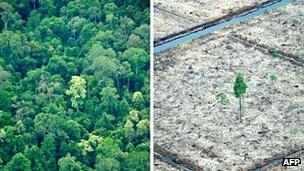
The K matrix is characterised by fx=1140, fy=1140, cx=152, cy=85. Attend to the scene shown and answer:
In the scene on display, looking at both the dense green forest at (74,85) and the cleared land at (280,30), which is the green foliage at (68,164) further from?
the cleared land at (280,30)

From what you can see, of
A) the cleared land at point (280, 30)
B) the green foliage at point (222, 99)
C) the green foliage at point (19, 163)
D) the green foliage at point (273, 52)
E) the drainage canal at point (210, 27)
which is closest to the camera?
the green foliage at point (19, 163)

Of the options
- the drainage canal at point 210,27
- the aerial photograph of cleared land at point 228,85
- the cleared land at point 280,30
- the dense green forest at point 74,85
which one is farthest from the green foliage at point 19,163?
the cleared land at point 280,30

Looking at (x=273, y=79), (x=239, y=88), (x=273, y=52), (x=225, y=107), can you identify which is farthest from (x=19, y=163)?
(x=273, y=52)

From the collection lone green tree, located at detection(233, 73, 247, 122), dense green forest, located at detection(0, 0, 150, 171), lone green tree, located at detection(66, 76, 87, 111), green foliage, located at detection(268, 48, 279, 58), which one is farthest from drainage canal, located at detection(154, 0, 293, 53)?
lone green tree, located at detection(233, 73, 247, 122)

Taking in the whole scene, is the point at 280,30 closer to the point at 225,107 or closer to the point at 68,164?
the point at 225,107

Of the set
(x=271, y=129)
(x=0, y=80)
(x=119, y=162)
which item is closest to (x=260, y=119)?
(x=271, y=129)
